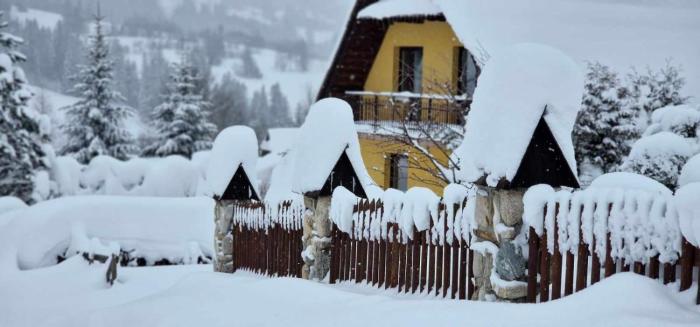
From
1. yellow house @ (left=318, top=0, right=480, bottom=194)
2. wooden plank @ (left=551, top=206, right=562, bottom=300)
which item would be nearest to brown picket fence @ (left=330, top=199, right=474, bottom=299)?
wooden plank @ (left=551, top=206, right=562, bottom=300)

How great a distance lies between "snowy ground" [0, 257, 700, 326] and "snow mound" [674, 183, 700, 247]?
0.49m

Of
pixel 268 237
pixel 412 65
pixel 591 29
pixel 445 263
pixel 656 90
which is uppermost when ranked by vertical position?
pixel 591 29

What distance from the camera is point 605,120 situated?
1254 cm

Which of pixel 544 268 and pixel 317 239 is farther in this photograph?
pixel 317 239

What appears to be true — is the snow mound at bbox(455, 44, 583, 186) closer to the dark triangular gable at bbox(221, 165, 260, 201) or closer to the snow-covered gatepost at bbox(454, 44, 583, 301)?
the snow-covered gatepost at bbox(454, 44, 583, 301)

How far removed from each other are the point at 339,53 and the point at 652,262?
569 inches

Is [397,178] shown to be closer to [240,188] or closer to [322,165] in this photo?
[240,188]

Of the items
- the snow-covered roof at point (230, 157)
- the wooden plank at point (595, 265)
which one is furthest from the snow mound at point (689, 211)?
the snow-covered roof at point (230, 157)

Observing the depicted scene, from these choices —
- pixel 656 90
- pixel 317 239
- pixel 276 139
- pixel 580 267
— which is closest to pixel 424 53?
pixel 656 90

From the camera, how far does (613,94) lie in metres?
12.4

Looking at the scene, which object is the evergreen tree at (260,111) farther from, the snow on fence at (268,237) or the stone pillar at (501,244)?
the stone pillar at (501,244)

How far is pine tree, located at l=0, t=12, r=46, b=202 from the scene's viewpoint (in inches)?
995

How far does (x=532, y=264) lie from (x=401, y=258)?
1787 millimetres

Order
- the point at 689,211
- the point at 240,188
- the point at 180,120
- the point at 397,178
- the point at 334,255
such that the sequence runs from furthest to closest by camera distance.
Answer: the point at 180,120 → the point at 397,178 → the point at 240,188 → the point at 334,255 → the point at 689,211
